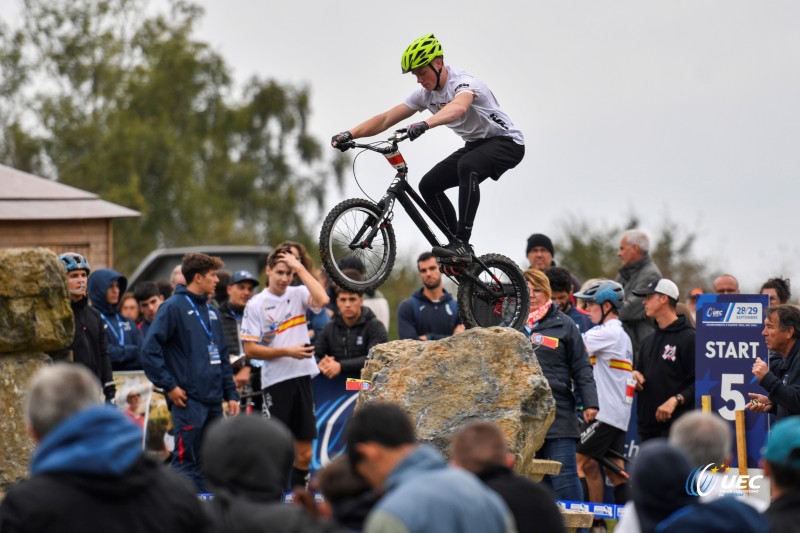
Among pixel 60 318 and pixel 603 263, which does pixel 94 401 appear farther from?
pixel 603 263

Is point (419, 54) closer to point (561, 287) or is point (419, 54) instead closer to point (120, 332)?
point (561, 287)

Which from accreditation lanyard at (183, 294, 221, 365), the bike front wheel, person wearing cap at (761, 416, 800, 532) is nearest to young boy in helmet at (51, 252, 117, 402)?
accreditation lanyard at (183, 294, 221, 365)

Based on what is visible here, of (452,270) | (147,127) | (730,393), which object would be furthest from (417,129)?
(147,127)

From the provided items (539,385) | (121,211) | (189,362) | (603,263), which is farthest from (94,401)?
(603,263)

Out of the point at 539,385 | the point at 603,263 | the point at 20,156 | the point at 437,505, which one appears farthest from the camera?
the point at 20,156

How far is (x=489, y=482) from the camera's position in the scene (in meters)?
5.34

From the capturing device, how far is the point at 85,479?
449cm

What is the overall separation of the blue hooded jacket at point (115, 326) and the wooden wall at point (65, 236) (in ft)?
15.2

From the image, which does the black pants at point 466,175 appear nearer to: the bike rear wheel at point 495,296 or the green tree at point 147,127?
the bike rear wheel at point 495,296

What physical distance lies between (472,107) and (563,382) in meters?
2.34

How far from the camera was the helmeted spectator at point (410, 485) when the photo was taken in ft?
13.9

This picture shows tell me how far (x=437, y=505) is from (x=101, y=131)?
34491mm

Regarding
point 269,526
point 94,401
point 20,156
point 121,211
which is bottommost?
point 269,526

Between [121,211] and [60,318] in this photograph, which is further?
[121,211]
